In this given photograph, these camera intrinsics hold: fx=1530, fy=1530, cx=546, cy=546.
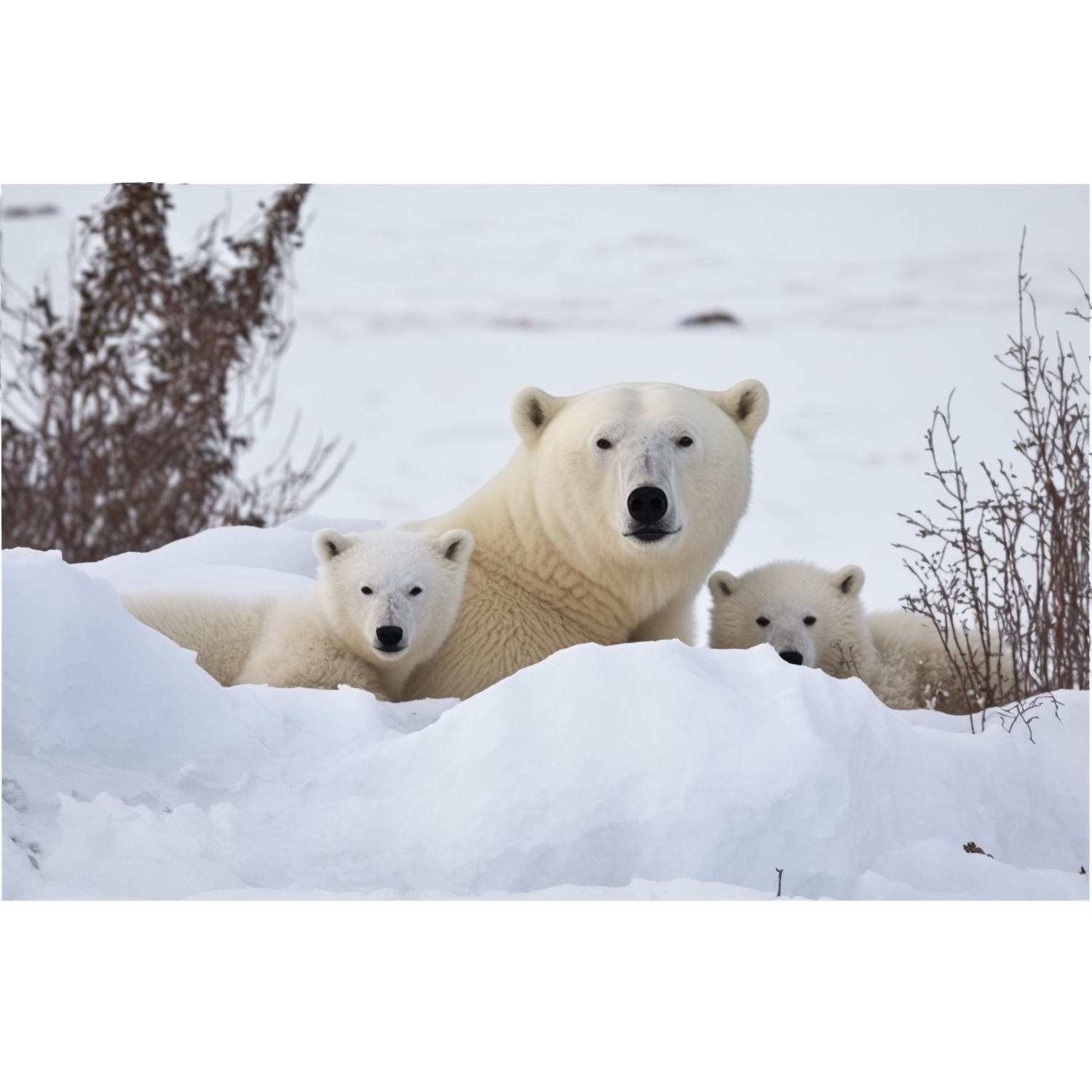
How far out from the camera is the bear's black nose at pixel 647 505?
4.16 metres

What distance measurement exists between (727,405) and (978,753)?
128 centimetres

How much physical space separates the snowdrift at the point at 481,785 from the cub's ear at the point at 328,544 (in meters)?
0.73

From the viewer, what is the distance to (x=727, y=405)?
4.59 meters

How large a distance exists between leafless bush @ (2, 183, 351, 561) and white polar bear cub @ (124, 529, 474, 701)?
5.45 metres

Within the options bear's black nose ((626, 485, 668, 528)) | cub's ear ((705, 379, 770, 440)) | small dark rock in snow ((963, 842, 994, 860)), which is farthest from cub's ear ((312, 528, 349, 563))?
small dark rock in snow ((963, 842, 994, 860))

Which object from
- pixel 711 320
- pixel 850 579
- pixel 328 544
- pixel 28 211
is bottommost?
pixel 328 544

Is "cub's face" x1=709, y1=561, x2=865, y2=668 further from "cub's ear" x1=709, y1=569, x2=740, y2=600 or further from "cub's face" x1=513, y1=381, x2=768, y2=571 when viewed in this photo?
"cub's face" x1=513, y1=381, x2=768, y2=571

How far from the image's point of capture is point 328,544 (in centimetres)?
450

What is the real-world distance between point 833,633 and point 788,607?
0.56 feet

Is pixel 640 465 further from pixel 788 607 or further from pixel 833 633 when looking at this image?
pixel 833 633

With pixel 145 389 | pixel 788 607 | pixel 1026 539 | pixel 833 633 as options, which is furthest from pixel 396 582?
pixel 145 389

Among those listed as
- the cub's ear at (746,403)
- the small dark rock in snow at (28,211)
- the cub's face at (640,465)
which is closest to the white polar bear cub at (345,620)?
the cub's face at (640,465)

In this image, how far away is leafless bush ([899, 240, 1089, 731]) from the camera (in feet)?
14.7

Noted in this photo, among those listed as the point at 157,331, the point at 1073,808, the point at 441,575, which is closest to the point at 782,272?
the point at 441,575
